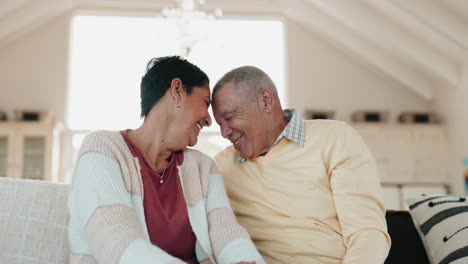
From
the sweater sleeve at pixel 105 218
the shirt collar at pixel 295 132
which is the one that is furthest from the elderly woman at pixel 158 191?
the shirt collar at pixel 295 132

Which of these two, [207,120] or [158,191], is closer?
[158,191]

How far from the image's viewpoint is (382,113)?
8.29m

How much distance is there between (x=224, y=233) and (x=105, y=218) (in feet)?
1.34

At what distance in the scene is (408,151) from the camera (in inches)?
311

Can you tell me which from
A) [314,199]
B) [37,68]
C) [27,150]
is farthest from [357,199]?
[37,68]

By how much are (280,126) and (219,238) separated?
0.64 metres

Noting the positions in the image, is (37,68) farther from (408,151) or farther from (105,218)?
(105,218)

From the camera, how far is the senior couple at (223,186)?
1.42m

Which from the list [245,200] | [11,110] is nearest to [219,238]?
[245,200]

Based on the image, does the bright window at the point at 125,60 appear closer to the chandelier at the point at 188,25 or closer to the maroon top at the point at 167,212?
the chandelier at the point at 188,25

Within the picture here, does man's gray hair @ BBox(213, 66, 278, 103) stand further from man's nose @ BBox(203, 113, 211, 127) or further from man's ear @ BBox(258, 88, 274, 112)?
man's nose @ BBox(203, 113, 211, 127)

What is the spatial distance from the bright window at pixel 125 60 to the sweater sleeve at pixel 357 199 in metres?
6.24

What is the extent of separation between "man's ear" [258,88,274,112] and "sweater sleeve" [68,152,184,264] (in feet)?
2.44

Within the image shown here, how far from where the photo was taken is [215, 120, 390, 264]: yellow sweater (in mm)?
1762
